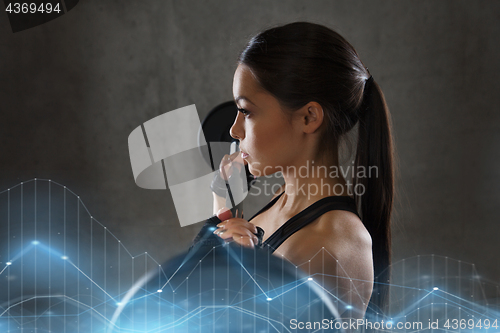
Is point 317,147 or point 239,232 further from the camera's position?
point 317,147

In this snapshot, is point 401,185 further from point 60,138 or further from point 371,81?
point 60,138

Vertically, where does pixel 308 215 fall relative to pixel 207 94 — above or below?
below

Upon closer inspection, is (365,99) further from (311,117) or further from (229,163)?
(229,163)

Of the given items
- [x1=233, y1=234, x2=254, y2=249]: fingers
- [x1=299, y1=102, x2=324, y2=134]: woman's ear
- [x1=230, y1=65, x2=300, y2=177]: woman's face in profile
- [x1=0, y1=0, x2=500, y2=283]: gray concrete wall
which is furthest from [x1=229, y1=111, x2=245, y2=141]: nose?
[x1=0, y1=0, x2=500, y2=283]: gray concrete wall

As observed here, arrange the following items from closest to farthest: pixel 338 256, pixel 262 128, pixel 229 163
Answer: pixel 338 256 < pixel 262 128 < pixel 229 163

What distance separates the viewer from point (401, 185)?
2.11 meters

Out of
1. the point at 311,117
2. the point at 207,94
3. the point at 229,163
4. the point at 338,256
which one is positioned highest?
the point at 207,94

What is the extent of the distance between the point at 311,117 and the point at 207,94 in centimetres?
155

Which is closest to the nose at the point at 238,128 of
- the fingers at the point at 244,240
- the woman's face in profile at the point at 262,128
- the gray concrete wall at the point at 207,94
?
the woman's face in profile at the point at 262,128

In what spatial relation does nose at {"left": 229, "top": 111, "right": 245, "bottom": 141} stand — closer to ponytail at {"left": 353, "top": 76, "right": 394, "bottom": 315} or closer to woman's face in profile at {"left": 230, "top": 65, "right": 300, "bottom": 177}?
woman's face in profile at {"left": 230, "top": 65, "right": 300, "bottom": 177}

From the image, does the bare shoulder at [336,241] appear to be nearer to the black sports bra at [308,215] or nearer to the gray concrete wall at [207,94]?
the black sports bra at [308,215]

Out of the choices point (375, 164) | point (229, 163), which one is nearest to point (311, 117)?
point (375, 164)

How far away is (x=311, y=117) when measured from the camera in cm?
79

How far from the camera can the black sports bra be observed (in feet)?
2.52
